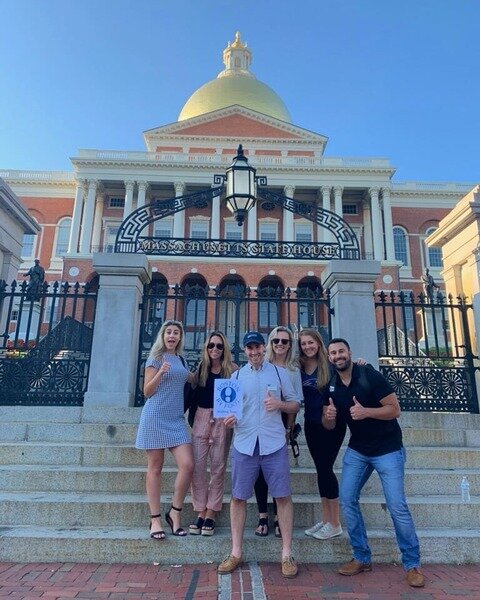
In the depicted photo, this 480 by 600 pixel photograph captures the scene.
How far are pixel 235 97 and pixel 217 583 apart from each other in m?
50.3

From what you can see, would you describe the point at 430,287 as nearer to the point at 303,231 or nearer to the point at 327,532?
the point at 327,532

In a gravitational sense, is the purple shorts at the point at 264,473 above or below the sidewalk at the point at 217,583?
above

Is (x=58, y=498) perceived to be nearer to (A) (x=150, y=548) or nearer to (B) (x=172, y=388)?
(A) (x=150, y=548)

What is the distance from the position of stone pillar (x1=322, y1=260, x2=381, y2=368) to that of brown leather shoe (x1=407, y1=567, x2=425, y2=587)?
11.5ft

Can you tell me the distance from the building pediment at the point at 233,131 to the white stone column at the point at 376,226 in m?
8.42

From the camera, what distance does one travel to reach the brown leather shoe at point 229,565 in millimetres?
3539

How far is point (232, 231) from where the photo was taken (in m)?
39.8

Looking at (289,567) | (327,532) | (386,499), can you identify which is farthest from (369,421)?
(289,567)

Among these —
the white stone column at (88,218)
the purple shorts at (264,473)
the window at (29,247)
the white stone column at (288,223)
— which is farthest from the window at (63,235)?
the purple shorts at (264,473)

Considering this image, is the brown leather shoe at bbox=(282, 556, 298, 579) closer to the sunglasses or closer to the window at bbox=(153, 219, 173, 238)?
the sunglasses

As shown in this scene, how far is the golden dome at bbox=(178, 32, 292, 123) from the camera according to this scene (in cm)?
4762

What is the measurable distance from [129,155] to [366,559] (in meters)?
41.2

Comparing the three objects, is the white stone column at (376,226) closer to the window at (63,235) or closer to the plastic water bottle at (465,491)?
the window at (63,235)

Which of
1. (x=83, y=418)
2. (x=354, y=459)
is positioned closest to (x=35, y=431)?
(x=83, y=418)
